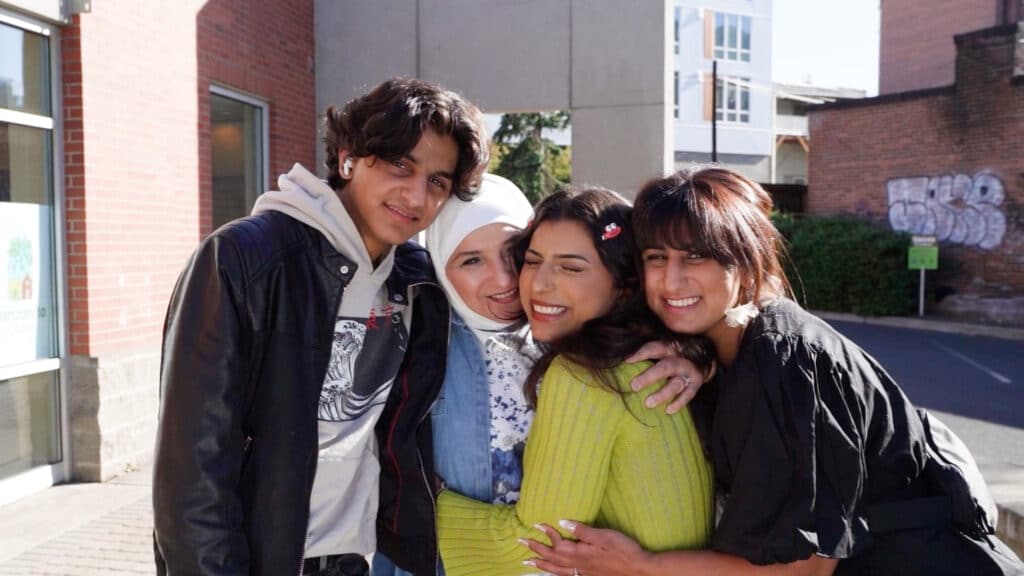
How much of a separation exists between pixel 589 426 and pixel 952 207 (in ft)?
61.2

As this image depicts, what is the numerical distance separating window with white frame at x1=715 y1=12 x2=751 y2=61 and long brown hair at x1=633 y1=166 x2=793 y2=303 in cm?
4689

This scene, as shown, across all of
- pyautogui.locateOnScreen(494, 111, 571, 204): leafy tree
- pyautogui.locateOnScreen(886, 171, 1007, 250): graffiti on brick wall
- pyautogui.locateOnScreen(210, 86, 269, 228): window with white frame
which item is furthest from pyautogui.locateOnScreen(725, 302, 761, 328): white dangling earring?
pyautogui.locateOnScreen(494, 111, 571, 204): leafy tree

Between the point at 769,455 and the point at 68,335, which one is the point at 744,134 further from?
the point at 769,455

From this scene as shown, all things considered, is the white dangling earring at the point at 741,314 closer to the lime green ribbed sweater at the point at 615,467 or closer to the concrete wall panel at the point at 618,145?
the lime green ribbed sweater at the point at 615,467

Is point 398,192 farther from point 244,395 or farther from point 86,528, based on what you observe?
point 86,528

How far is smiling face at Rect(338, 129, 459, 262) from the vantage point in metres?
2.27

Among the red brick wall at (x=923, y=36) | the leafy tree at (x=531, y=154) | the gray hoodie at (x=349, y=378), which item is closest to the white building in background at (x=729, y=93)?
the red brick wall at (x=923, y=36)

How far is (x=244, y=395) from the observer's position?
190 centimetres

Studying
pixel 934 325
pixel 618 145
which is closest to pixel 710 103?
pixel 934 325

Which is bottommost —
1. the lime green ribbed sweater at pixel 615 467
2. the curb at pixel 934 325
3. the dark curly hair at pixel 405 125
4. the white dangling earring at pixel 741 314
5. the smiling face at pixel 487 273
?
the curb at pixel 934 325

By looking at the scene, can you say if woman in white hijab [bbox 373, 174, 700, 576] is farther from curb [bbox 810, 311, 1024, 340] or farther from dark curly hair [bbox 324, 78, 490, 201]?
curb [bbox 810, 311, 1024, 340]

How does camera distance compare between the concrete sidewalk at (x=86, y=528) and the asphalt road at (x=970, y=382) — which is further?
the asphalt road at (x=970, y=382)

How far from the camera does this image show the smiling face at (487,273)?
2.43 meters

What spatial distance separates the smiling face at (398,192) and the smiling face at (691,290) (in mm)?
621
